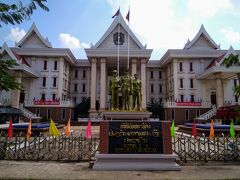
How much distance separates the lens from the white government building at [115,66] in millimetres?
37781

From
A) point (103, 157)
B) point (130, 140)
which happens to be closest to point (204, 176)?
point (130, 140)

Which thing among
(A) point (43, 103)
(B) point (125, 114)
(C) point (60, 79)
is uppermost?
(C) point (60, 79)

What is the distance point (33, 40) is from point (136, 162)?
39921 millimetres

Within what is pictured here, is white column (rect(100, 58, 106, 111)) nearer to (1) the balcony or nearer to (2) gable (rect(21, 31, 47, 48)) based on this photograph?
(1) the balcony

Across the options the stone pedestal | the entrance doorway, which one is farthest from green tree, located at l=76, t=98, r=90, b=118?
the stone pedestal

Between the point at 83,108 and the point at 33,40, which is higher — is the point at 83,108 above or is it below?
below

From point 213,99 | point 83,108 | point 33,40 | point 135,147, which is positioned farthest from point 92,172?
point 33,40

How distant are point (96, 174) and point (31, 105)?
3396cm

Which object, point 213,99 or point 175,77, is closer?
point 213,99

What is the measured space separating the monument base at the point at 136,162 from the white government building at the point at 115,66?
29.0m

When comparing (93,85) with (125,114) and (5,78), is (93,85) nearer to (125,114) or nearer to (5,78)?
(125,114)

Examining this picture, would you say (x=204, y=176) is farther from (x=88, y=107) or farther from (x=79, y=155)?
(x=88, y=107)

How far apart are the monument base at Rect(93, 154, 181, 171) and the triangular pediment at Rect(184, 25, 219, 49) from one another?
3798 centimetres

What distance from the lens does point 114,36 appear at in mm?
40312
